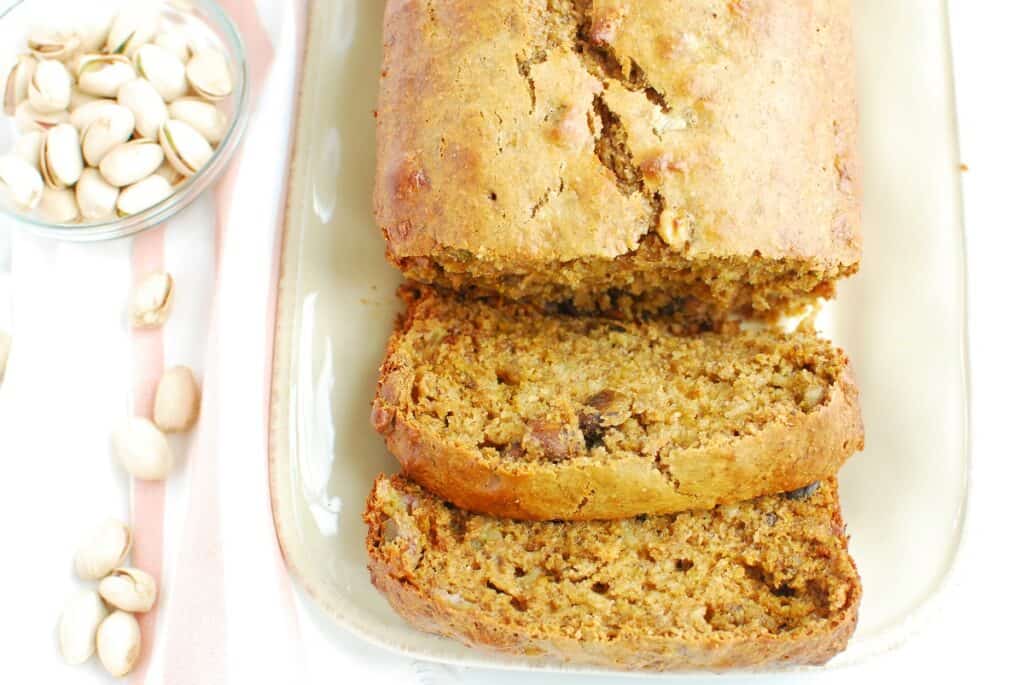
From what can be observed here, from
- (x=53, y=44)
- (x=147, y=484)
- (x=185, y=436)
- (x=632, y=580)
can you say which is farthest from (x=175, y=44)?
(x=632, y=580)

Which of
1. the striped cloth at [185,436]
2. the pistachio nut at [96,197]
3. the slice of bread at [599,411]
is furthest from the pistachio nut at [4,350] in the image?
the slice of bread at [599,411]

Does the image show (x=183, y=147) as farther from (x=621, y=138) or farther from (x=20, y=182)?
(x=621, y=138)

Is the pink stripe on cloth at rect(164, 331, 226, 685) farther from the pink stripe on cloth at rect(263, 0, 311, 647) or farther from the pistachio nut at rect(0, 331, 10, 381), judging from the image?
A: the pistachio nut at rect(0, 331, 10, 381)

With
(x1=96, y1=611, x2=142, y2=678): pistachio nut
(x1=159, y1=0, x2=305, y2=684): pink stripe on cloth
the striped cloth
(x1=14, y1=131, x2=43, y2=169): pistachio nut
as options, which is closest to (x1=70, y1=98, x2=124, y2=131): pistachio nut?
(x1=14, y1=131, x2=43, y2=169): pistachio nut

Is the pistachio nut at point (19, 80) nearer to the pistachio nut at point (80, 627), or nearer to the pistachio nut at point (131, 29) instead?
the pistachio nut at point (131, 29)

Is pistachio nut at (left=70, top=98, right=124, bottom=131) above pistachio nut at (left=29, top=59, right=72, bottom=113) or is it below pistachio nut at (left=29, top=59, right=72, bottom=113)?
below

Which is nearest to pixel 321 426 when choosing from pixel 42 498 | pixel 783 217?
pixel 42 498
